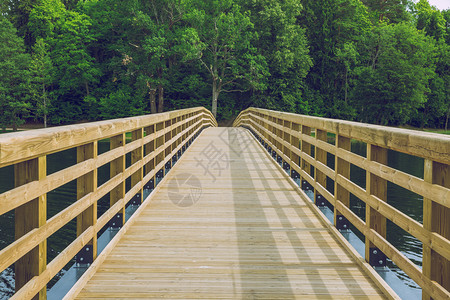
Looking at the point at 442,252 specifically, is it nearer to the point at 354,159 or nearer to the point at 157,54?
the point at 354,159

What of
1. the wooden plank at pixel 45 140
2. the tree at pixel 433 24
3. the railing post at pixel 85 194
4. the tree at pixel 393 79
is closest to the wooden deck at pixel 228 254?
the railing post at pixel 85 194

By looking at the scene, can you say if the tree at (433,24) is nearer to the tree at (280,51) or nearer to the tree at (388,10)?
the tree at (388,10)

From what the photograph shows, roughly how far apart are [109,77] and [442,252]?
51308 mm

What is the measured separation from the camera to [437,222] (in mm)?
2611

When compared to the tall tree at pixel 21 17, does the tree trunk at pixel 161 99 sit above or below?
below

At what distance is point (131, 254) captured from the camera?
413 cm

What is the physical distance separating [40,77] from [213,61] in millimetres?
18764

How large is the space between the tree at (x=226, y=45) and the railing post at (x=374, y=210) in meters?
36.1

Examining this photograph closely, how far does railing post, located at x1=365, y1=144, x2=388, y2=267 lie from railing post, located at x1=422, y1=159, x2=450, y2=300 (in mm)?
1000

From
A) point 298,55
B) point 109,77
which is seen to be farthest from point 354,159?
point 109,77

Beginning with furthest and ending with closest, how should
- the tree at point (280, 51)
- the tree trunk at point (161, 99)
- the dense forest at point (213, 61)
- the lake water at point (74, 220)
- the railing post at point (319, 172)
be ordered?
the tree trunk at point (161, 99) → the tree at point (280, 51) → the dense forest at point (213, 61) → the lake water at point (74, 220) → the railing post at point (319, 172)

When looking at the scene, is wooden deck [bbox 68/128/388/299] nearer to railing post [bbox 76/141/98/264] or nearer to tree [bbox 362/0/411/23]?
railing post [bbox 76/141/98/264]

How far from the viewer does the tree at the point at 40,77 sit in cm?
4734

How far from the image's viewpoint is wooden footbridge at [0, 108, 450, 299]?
2.56 meters
